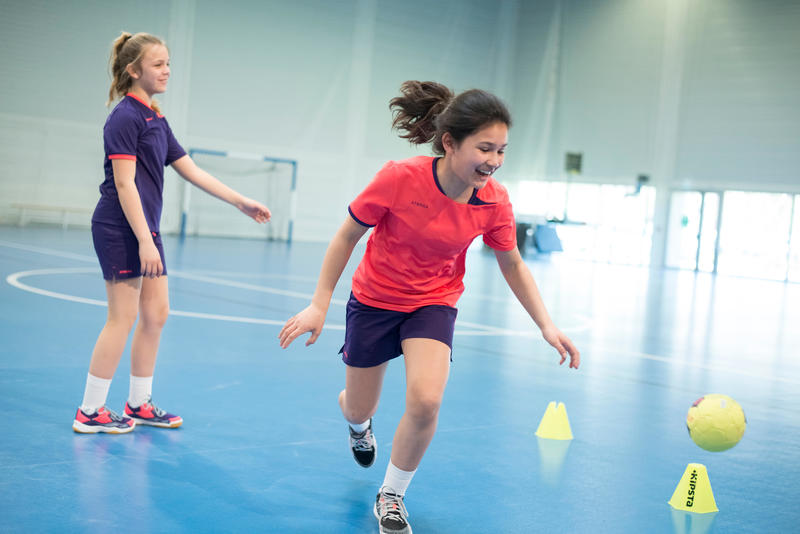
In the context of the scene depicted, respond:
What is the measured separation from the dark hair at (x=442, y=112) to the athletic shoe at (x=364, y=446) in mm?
1247

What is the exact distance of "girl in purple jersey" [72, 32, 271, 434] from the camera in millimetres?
3529

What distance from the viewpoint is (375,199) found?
117 inches

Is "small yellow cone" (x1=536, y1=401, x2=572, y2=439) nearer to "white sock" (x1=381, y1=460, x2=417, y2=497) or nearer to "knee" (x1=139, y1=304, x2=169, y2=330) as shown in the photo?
"white sock" (x1=381, y1=460, x2=417, y2=497)

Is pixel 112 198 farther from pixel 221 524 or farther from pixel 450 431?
pixel 450 431

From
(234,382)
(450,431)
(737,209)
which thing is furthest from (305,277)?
(737,209)

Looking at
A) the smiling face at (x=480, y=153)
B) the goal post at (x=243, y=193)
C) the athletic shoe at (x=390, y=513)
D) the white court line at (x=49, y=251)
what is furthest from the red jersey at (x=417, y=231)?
the goal post at (x=243, y=193)

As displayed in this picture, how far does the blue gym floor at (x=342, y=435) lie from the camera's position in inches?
115

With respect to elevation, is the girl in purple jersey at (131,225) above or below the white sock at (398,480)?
above

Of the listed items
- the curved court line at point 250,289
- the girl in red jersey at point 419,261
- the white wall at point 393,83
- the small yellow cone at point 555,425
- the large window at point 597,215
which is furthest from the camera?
the large window at point 597,215

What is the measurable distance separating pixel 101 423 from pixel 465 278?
10.6m

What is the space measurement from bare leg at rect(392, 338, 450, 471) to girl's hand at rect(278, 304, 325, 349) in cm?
36

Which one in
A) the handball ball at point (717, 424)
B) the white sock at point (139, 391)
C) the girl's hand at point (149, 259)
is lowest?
the white sock at point (139, 391)

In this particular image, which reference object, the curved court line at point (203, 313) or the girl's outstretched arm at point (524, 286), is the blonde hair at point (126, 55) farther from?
the curved court line at point (203, 313)

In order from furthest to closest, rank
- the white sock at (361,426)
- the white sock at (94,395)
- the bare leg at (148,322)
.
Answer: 1. the bare leg at (148,322)
2. the white sock at (94,395)
3. the white sock at (361,426)
